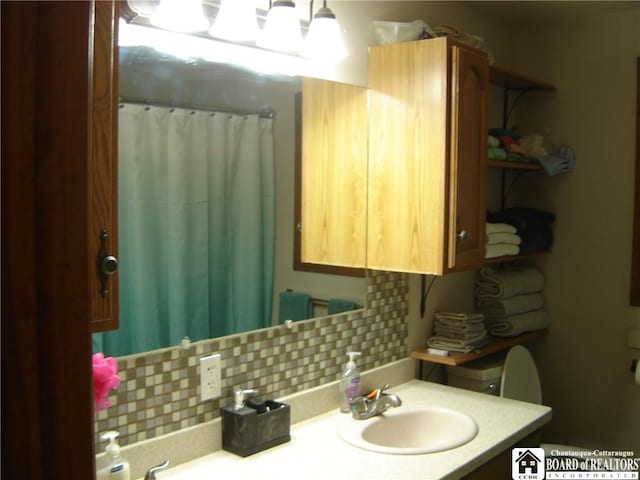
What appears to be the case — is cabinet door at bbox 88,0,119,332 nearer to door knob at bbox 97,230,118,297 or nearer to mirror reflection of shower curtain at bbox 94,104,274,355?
door knob at bbox 97,230,118,297

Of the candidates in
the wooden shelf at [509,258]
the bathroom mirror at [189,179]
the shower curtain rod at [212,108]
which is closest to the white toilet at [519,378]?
the wooden shelf at [509,258]

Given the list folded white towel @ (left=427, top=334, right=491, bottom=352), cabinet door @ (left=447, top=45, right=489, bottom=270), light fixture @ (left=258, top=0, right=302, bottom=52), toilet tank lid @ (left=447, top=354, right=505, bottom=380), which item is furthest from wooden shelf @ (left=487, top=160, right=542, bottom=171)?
light fixture @ (left=258, top=0, right=302, bottom=52)

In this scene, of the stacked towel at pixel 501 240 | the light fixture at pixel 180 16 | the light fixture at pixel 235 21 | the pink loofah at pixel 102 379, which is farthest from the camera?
the stacked towel at pixel 501 240

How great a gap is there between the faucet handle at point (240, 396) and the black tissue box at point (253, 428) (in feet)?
0.05

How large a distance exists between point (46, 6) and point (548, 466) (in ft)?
8.28

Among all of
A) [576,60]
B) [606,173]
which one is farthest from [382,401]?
[576,60]

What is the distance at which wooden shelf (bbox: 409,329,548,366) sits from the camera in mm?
2379

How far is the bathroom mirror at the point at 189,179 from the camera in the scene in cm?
155

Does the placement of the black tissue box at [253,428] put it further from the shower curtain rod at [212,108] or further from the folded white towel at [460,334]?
the folded white towel at [460,334]

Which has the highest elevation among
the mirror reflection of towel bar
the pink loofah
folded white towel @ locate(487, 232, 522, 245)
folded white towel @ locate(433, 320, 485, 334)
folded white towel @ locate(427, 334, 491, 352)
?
folded white towel @ locate(487, 232, 522, 245)

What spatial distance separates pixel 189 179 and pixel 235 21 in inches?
17.3

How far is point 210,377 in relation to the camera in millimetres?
1713

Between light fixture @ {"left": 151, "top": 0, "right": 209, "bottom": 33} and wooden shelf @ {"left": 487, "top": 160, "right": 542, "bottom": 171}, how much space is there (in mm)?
1366

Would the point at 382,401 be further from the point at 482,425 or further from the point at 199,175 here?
the point at 199,175
